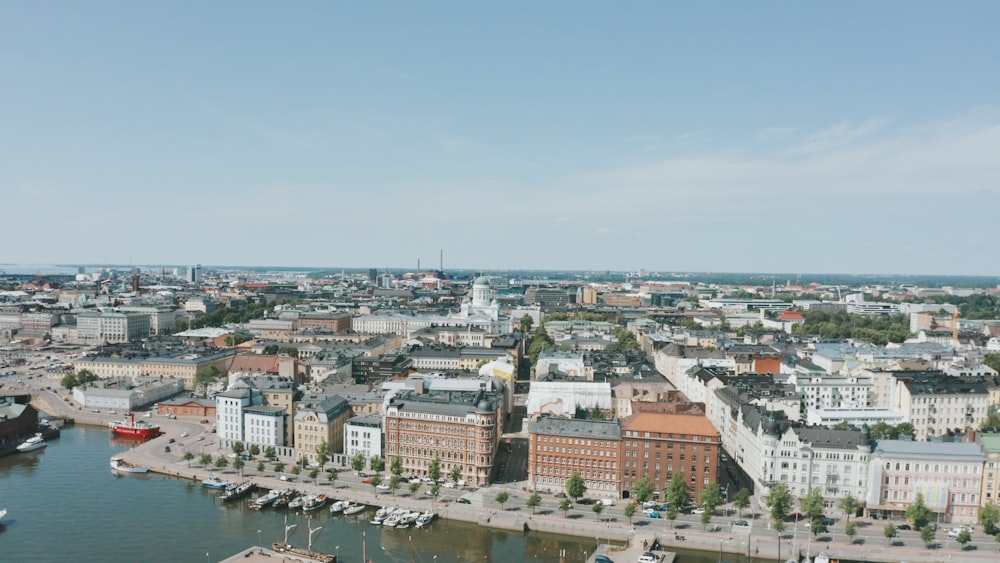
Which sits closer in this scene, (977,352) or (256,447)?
(256,447)

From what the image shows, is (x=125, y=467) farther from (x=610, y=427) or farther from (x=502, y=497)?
(x=610, y=427)

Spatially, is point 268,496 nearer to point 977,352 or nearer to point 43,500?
point 43,500

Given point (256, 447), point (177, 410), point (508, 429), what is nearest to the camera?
point (256, 447)

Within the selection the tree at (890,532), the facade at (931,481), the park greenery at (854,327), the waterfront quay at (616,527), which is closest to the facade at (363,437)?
the waterfront quay at (616,527)

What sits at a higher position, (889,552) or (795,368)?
(795,368)

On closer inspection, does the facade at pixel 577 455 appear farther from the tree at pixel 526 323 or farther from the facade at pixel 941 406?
the tree at pixel 526 323

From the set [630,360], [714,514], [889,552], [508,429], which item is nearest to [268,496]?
[508,429]

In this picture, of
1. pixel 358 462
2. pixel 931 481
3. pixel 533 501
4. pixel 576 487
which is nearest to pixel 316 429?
pixel 358 462
